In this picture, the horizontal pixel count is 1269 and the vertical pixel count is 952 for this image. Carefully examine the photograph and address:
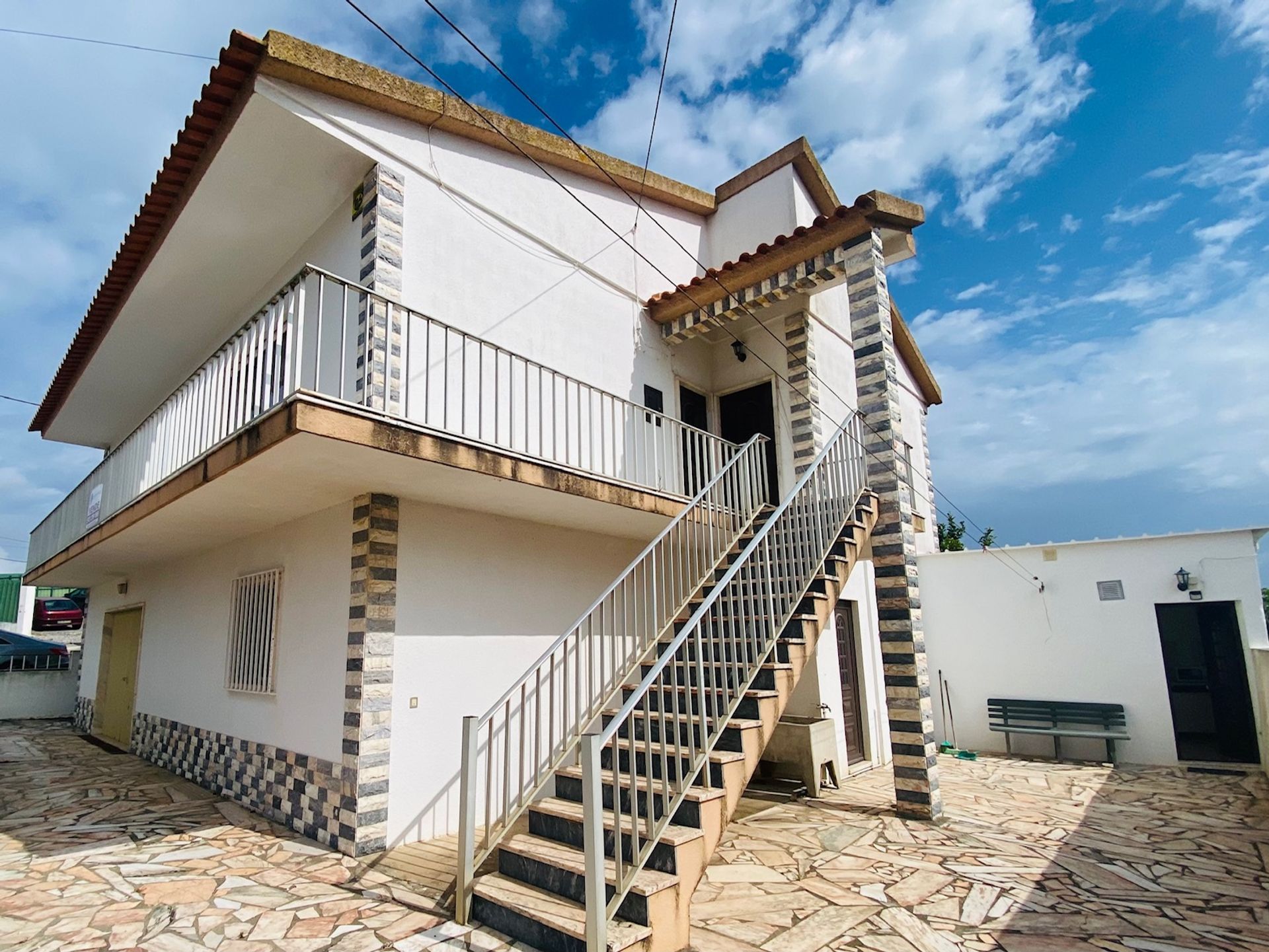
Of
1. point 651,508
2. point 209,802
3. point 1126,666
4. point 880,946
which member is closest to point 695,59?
point 651,508

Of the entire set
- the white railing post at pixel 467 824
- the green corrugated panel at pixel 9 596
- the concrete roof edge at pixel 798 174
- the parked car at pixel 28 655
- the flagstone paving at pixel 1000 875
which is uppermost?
the concrete roof edge at pixel 798 174

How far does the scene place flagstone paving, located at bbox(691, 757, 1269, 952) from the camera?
158 inches

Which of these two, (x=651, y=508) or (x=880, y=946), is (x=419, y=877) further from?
(x=651, y=508)

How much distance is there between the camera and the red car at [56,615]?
66.1 feet

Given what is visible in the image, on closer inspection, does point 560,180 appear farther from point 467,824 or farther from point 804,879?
point 804,879

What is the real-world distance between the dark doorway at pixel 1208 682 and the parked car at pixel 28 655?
20.9 m

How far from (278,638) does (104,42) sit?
508cm

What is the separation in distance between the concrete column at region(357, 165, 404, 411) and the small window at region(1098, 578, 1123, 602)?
1007cm

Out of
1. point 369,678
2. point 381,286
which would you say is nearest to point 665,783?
point 369,678

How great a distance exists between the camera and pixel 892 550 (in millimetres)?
6938

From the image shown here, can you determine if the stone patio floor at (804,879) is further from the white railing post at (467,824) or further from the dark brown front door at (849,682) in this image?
the dark brown front door at (849,682)

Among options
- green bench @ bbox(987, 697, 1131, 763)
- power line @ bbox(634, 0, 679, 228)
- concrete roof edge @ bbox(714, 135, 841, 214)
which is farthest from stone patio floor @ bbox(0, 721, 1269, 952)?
concrete roof edge @ bbox(714, 135, 841, 214)

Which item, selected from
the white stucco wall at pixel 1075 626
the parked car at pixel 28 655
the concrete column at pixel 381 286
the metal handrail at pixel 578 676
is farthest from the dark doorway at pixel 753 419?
the parked car at pixel 28 655

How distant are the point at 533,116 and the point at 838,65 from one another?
4188mm
